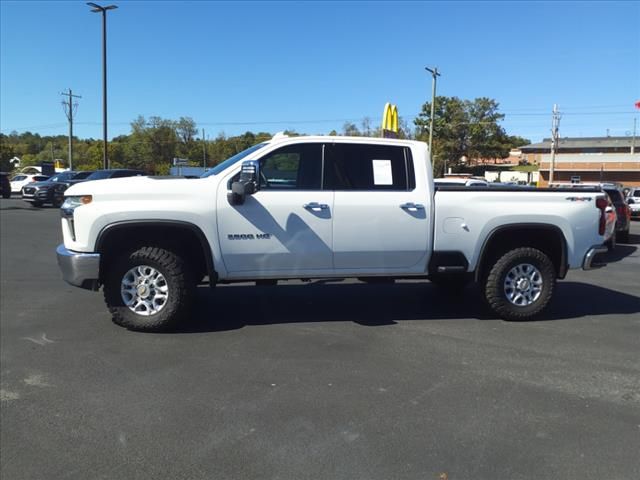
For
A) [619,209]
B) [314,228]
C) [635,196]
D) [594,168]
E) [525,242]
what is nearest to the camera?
[314,228]

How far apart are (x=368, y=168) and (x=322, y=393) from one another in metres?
2.66

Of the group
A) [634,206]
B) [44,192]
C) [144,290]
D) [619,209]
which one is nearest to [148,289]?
[144,290]

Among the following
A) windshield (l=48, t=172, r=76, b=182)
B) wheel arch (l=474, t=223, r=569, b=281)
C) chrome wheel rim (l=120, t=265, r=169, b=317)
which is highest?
windshield (l=48, t=172, r=76, b=182)

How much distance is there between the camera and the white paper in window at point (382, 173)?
5.76m

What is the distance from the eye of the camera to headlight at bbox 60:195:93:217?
523cm

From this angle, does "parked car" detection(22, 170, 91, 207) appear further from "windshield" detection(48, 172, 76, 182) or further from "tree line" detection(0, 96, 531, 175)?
"tree line" detection(0, 96, 531, 175)

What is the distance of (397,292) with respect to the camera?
7551 mm

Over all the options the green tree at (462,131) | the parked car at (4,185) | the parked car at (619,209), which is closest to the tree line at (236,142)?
the green tree at (462,131)

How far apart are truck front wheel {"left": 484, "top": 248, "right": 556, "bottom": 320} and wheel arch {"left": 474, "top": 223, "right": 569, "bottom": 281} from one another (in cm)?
13

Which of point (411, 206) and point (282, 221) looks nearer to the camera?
point (282, 221)

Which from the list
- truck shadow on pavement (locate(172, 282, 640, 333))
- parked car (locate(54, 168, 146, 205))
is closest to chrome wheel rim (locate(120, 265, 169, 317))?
truck shadow on pavement (locate(172, 282, 640, 333))

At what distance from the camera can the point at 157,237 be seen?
18.1ft

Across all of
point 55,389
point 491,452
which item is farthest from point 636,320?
point 55,389

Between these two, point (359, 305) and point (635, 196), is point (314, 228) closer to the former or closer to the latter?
point (359, 305)
